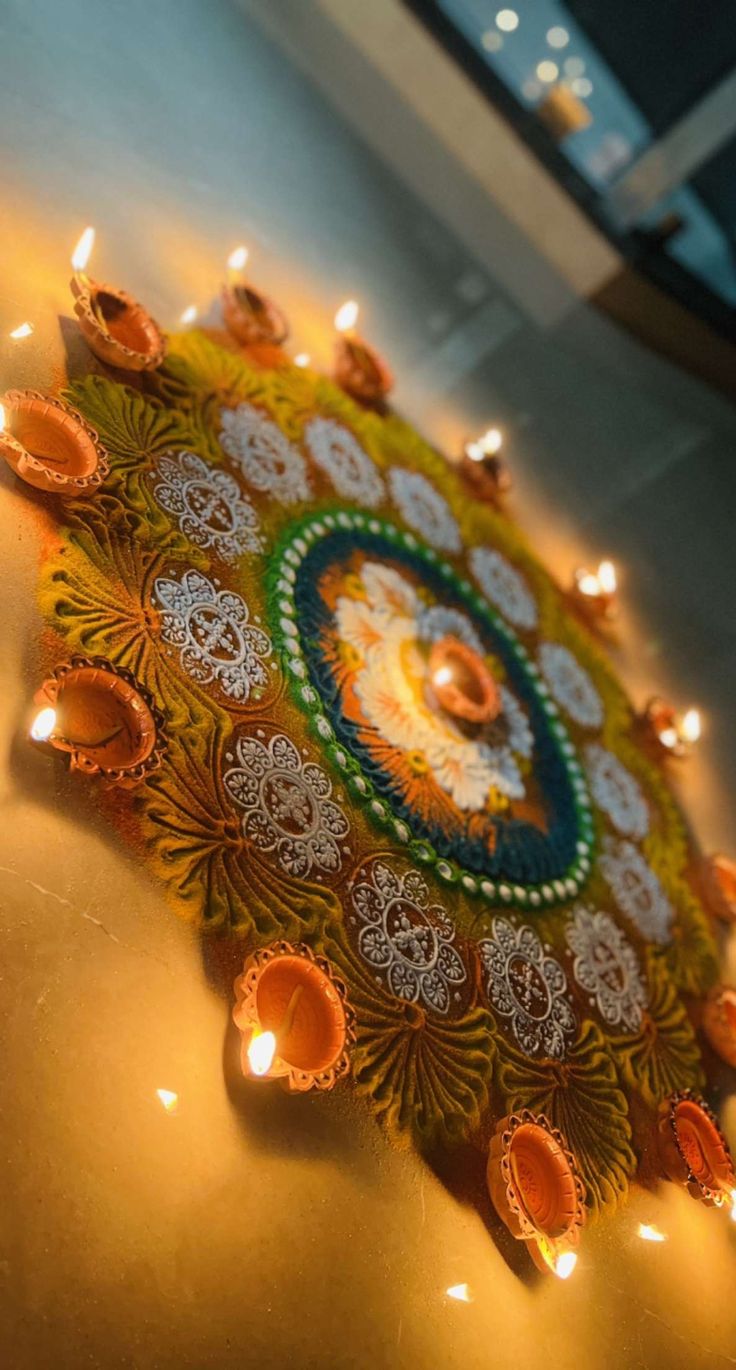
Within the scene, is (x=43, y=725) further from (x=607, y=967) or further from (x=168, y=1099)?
(x=607, y=967)

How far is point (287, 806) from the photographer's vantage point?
5.52 feet

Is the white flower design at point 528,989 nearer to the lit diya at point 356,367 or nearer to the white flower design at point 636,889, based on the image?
the white flower design at point 636,889

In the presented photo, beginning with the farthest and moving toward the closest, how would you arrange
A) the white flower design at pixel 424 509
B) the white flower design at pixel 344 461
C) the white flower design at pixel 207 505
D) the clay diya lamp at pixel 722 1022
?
the white flower design at pixel 424 509 < the white flower design at pixel 344 461 < the clay diya lamp at pixel 722 1022 < the white flower design at pixel 207 505

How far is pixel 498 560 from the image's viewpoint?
2803 mm

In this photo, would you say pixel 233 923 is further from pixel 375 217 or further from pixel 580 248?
pixel 580 248

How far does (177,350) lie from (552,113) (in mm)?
2277

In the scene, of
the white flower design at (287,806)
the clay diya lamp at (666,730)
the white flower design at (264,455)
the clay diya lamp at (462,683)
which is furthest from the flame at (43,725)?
the clay diya lamp at (666,730)

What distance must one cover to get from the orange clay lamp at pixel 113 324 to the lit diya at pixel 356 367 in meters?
0.73

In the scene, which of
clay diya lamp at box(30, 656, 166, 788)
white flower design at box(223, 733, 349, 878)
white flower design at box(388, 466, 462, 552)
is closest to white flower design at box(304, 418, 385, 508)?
white flower design at box(388, 466, 462, 552)

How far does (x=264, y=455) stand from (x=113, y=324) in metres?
0.46

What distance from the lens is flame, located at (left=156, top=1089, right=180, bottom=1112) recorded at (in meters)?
1.29

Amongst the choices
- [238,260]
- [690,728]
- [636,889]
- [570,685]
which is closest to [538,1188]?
[636,889]

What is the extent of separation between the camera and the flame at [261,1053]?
1.32 metres

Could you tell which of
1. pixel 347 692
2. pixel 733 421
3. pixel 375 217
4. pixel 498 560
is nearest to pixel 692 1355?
pixel 347 692
